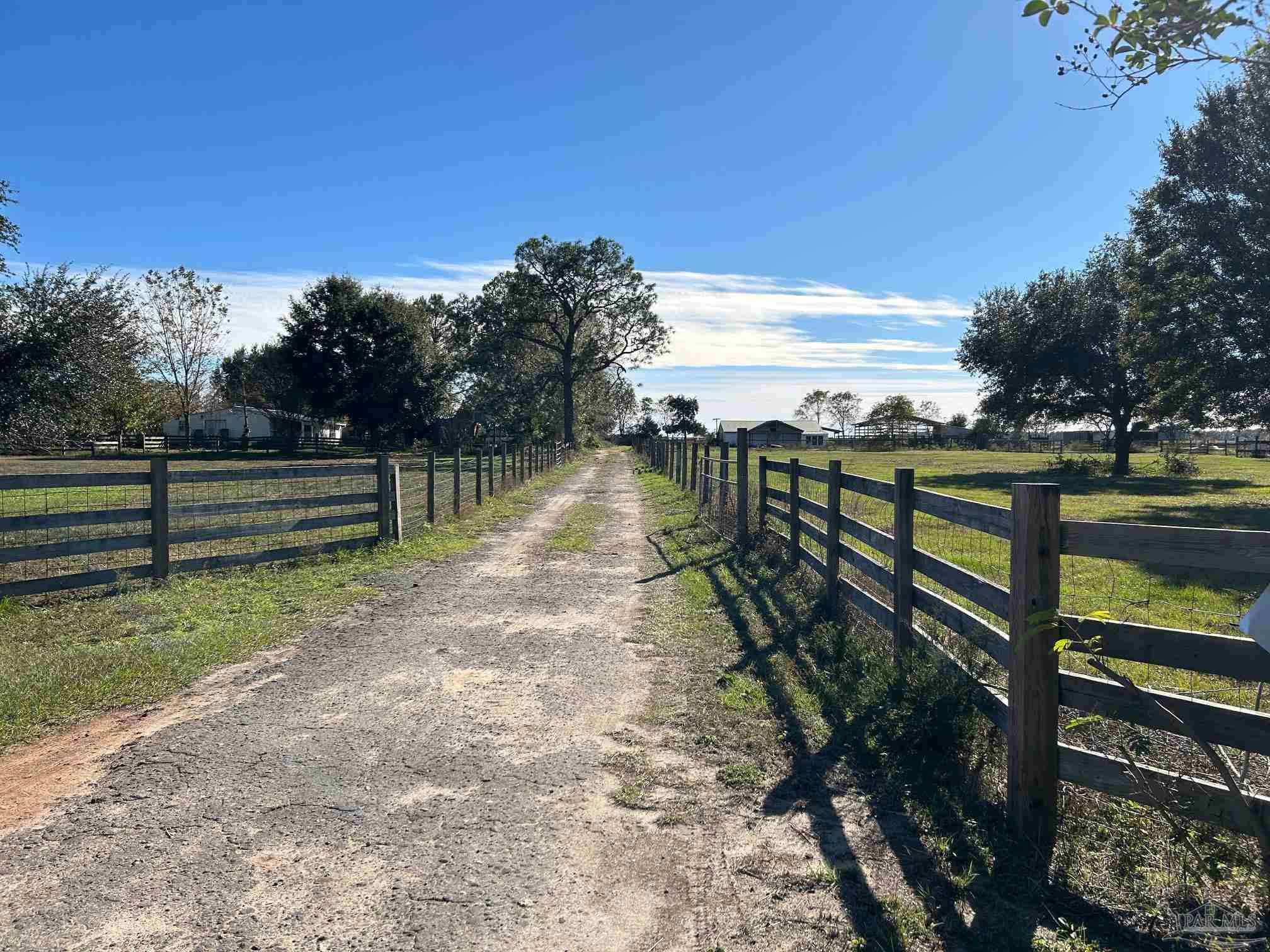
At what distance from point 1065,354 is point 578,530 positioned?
90.3 feet

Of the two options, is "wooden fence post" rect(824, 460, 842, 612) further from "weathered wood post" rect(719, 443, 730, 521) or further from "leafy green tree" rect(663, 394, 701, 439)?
"leafy green tree" rect(663, 394, 701, 439)

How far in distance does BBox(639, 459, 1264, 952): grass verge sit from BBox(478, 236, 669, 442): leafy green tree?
49850mm

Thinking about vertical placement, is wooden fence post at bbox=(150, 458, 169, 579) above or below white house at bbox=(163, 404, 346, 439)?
below

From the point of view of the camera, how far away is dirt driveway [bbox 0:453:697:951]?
8.85 feet

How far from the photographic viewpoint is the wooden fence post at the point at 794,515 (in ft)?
28.2

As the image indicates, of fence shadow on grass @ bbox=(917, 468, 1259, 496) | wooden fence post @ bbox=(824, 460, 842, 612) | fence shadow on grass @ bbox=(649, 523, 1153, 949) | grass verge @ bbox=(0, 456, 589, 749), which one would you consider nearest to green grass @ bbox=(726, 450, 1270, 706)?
fence shadow on grass @ bbox=(917, 468, 1259, 496)

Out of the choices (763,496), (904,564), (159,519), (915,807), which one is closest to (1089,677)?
(915,807)

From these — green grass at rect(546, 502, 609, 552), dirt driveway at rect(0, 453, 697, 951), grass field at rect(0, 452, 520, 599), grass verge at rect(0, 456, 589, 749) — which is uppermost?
grass field at rect(0, 452, 520, 599)

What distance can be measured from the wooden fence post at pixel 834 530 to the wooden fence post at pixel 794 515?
1.49 m

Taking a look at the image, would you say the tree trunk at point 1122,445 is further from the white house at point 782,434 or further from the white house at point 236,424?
the white house at point 782,434

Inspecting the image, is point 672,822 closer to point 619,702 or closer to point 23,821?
point 619,702

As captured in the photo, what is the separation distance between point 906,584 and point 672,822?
8.56ft

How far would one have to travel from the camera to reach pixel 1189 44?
3098 millimetres

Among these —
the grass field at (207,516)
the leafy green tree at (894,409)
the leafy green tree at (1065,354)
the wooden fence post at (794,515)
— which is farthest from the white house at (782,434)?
the wooden fence post at (794,515)
